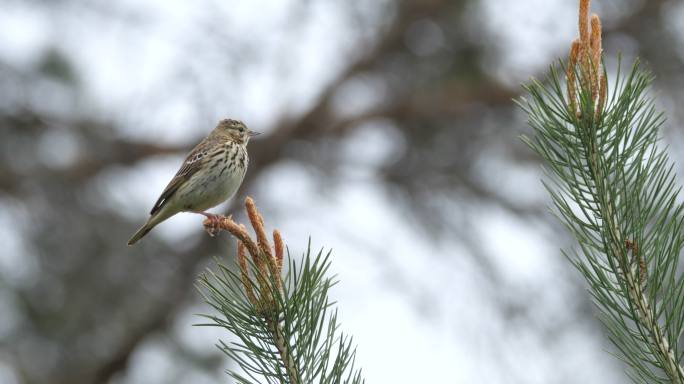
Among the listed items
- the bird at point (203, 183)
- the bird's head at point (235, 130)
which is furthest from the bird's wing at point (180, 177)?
the bird's head at point (235, 130)

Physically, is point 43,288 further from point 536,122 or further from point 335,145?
point 536,122

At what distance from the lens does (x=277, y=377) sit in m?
2.49

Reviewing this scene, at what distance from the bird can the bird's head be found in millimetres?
203

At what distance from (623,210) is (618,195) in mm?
53

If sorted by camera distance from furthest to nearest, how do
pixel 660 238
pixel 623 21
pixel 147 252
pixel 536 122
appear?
pixel 147 252 < pixel 623 21 < pixel 536 122 < pixel 660 238

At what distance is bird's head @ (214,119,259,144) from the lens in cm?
711

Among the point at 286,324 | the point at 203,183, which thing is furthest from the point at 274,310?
the point at 203,183

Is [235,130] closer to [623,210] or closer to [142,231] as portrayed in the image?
[142,231]

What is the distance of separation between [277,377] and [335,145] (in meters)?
7.78

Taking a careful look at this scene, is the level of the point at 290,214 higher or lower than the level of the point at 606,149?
higher

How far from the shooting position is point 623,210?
2410mm

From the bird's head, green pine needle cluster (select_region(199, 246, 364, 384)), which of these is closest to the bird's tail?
the bird's head

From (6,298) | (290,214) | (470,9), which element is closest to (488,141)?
(470,9)

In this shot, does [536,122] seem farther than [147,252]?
No
